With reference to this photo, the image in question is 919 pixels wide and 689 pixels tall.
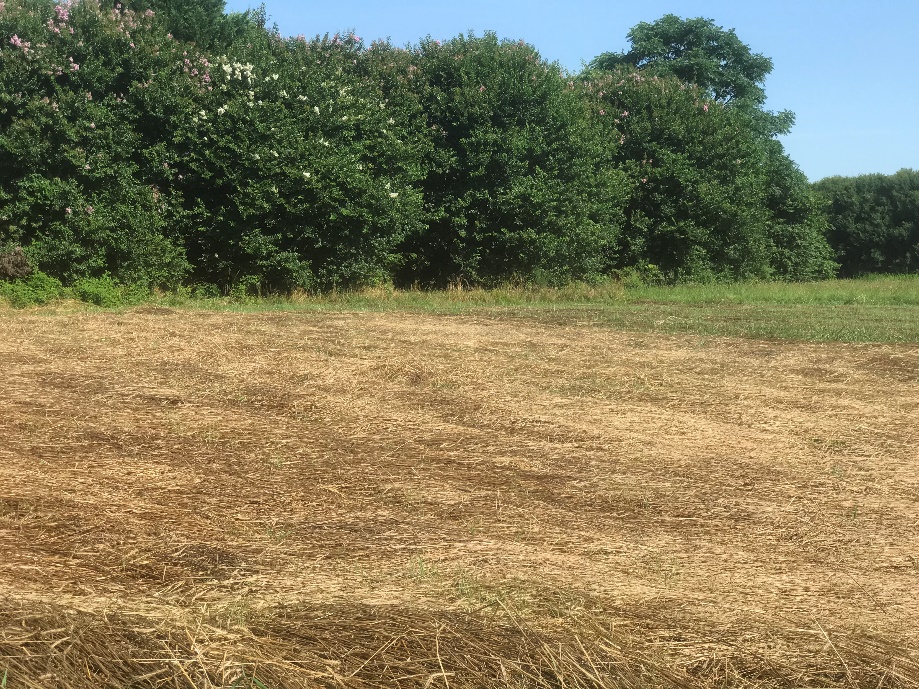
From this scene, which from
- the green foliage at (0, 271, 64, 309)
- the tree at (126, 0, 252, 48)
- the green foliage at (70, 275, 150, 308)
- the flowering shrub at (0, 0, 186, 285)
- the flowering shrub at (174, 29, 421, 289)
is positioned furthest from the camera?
the tree at (126, 0, 252, 48)

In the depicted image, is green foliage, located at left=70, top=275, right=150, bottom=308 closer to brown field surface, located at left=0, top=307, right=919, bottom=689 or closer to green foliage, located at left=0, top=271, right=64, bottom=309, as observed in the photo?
green foliage, located at left=0, top=271, right=64, bottom=309

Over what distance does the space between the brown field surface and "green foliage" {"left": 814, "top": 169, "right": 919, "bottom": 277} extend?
29185mm

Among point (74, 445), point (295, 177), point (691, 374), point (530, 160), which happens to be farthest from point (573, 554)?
point (530, 160)

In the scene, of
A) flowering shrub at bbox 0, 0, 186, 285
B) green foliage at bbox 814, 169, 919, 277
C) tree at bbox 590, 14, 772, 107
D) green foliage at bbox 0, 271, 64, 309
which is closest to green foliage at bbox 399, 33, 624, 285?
flowering shrub at bbox 0, 0, 186, 285

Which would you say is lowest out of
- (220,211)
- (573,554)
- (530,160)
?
(573,554)

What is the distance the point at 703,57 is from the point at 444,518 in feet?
110

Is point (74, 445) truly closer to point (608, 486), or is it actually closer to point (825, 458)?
point (608, 486)

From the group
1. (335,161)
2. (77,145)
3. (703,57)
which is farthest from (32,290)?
(703,57)

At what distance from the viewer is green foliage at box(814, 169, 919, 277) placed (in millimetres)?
36000

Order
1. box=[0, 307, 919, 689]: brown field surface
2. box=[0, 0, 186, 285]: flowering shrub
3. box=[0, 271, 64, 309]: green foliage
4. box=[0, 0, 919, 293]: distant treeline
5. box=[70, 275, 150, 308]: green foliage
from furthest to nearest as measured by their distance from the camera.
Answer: box=[0, 0, 919, 293]: distant treeline
box=[0, 0, 186, 285]: flowering shrub
box=[70, 275, 150, 308]: green foliage
box=[0, 271, 64, 309]: green foliage
box=[0, 307, 919, 689]: brown field surface

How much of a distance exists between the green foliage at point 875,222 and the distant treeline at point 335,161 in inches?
463

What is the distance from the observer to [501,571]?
169 inches

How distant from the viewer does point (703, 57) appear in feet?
116

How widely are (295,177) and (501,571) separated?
12.5 metres
